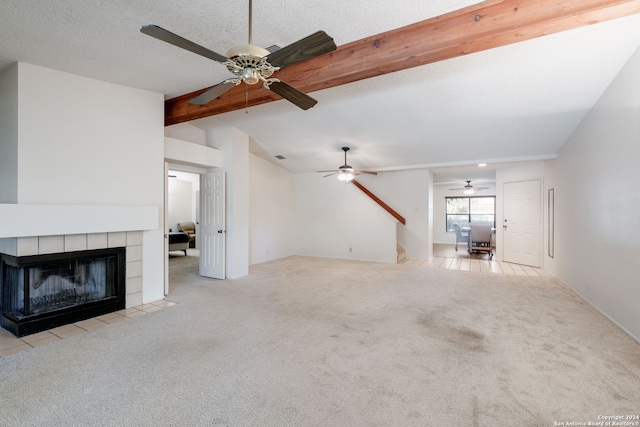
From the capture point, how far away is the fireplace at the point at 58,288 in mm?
3062

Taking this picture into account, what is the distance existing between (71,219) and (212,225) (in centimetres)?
236

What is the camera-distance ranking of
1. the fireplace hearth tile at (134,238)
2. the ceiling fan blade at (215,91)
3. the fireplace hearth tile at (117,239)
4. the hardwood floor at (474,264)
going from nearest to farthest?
the ceiling fan blade at (215,91), the fireplace hearth tile at (117,239), the fireplace hearth tile at (134,238), the hardwood floor at (474,264)

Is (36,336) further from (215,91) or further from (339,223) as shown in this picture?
(339,223)

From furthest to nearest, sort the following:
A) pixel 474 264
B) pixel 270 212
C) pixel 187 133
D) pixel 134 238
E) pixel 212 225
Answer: pixel 270 212
pixel 474 264
pixel 212 225
pixel 187 133
pixel 134 238

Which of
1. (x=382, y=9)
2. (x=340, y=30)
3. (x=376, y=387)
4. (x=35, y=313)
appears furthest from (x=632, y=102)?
(x=35, y=313)

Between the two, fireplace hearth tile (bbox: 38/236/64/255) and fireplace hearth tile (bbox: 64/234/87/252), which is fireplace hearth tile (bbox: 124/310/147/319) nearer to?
fireplace hearth tile (bbox: 64/234/87/252)

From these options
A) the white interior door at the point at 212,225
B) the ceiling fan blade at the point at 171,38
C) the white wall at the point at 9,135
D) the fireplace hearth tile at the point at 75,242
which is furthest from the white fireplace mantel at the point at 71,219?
the ceiling fan blade at the point at 171,38

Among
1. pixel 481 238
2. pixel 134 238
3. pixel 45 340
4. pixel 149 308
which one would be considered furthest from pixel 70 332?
pixel 481 238

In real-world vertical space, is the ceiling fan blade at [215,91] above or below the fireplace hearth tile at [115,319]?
above

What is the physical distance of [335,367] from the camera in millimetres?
2354

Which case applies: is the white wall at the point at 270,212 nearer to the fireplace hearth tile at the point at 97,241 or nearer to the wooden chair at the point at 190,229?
the fireplace hearth tile at the point at 97,241

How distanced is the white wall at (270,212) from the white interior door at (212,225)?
1.45 m

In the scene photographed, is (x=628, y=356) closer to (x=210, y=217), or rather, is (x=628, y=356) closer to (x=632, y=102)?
(x=632, y=102)

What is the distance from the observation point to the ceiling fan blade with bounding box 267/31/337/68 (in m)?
1.66
